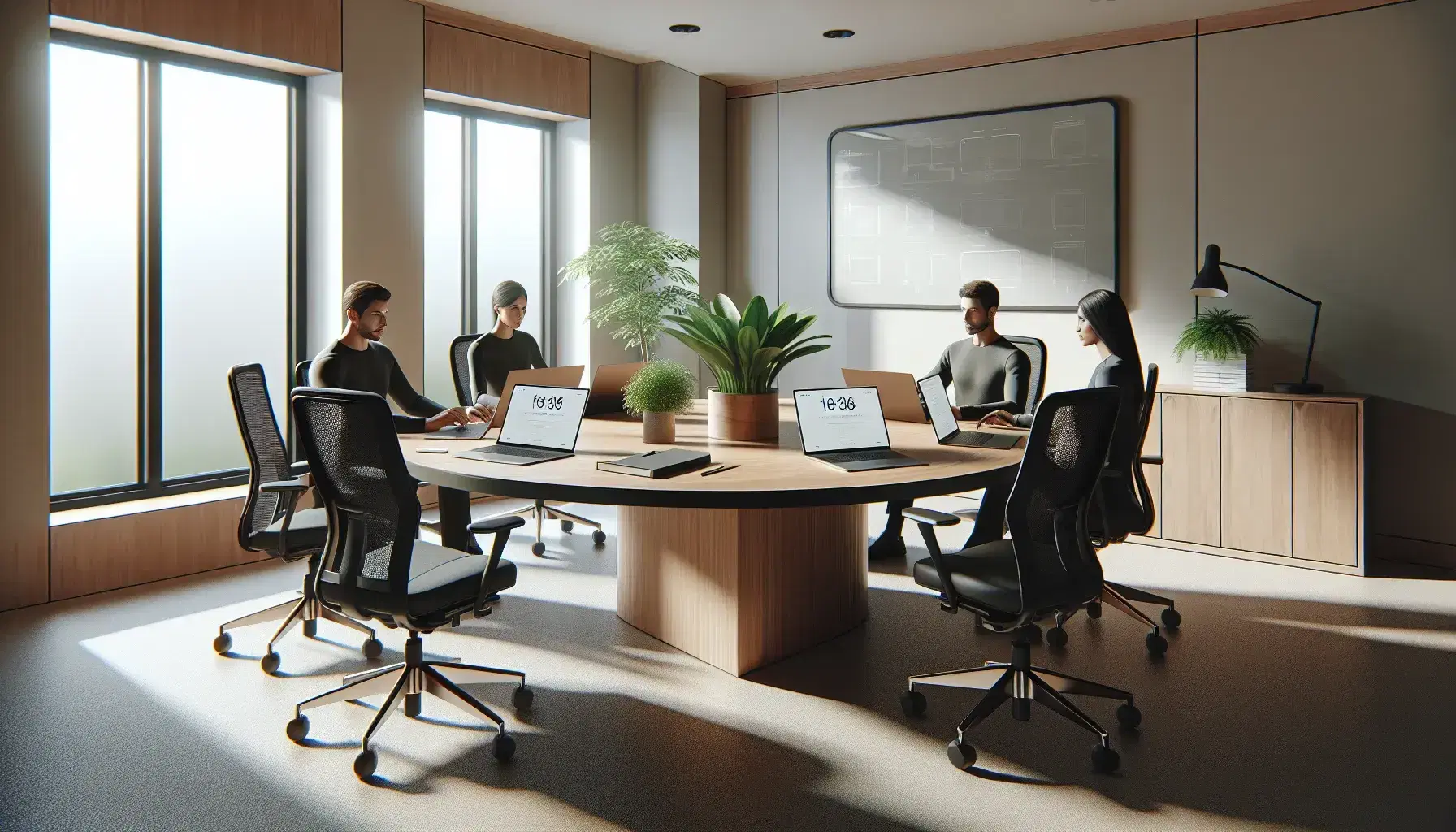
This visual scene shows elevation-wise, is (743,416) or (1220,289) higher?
(1220,289)

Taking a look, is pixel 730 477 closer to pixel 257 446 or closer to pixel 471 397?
pixel 257 446

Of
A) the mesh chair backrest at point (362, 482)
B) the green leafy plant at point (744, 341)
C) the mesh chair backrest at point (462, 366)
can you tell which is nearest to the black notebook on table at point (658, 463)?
the green leafy plant at point (744, 341)

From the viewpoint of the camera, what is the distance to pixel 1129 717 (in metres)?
3.47

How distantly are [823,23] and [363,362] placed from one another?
3.66 meters

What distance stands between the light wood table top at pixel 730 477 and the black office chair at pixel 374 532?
194 millimetres

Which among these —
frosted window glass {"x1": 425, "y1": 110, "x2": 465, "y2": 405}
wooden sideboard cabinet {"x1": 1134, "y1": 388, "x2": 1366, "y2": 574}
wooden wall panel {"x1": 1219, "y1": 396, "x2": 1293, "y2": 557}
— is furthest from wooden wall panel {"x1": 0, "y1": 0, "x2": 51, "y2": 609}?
wooden wall panel {"x1": 1219, "y1": 396, "x2": 1293, "y2": 557}

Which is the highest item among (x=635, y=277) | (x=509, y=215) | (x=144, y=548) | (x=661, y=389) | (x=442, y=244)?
(x=509, y=215)

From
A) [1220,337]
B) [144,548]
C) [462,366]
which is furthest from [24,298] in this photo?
[1220,337]

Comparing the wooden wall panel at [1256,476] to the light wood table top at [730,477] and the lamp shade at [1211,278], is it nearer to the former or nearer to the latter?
the lamp shade at [1211,278]

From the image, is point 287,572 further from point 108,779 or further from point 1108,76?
point 1108,76

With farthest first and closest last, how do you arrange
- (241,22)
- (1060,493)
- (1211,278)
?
1. (1211,278)
2. (241,22)
3. (1060,493)

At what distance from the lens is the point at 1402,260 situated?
586 centimetres

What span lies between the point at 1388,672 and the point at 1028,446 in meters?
2.15

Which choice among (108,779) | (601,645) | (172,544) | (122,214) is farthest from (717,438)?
(122,214)
